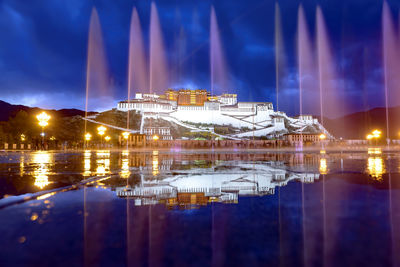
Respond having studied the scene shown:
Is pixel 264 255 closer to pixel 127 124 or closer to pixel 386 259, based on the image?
pixel 386 259

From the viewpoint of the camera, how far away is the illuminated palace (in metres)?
94.6

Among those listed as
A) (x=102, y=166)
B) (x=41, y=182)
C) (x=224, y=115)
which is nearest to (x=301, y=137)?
(x=224, y=115)

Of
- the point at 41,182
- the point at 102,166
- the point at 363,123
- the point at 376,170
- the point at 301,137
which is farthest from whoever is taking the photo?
the point at 363,123

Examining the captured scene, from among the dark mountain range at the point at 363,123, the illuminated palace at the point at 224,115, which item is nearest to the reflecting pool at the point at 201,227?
the illuminated palace at the point at 224,115

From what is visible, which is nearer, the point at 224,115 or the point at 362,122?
the point at 224,115

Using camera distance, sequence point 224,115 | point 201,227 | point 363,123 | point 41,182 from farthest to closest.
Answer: point 363,123
point 224,115
point 41,182
point 201,227

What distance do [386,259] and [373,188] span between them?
4023mm

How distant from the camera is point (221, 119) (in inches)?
3952

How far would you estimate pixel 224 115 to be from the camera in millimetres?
101562

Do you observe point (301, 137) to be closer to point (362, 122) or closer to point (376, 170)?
point (376, 170)

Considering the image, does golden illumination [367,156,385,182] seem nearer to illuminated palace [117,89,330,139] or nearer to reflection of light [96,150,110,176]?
reflection of light [96,150,110,176]

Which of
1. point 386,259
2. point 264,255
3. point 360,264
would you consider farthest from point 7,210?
point 386,259

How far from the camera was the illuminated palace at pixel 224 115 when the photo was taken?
94625mm

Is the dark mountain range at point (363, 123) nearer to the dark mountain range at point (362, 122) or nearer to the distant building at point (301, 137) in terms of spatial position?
the dark mountain range at point (362, 122)
